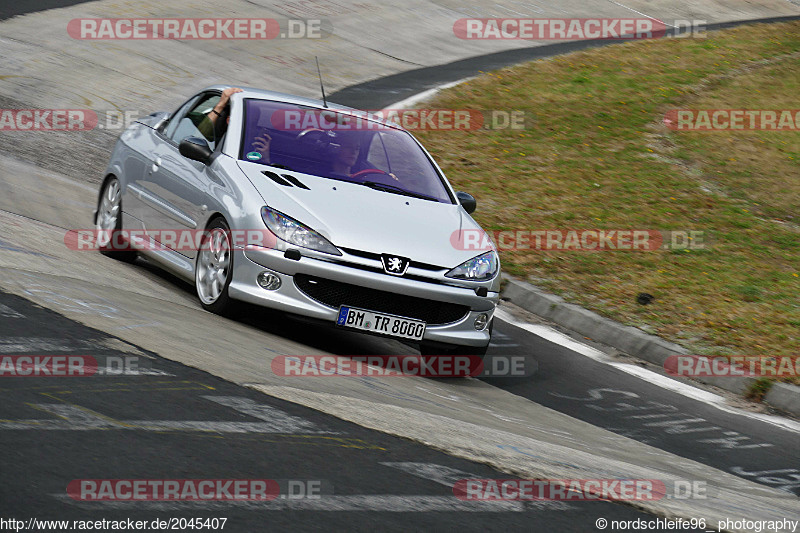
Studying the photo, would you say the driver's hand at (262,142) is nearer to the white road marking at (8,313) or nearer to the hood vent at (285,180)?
the hood vent at (285,180)

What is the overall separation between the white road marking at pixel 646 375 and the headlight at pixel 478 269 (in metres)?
1.63

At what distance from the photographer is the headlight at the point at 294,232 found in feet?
24.2

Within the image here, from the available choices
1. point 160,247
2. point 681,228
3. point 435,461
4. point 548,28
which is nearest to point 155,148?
point 160,247

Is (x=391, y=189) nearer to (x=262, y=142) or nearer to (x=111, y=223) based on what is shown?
(x=262, y=142)

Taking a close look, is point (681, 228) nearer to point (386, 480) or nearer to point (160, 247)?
point (160, 247)

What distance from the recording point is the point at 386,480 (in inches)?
191

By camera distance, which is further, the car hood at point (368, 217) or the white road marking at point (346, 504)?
the car hood at point (368, 217)

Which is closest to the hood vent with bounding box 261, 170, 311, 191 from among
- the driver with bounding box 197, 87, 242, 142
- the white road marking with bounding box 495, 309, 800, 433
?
the driver with bounding box 197, 87, 242, 142

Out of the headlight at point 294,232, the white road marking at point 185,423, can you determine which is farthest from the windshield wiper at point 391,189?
the white road marking at point 185,423

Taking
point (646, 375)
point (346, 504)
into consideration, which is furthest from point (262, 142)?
point (346, 504)

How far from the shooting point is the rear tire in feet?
31.0

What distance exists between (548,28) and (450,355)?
2121 cm

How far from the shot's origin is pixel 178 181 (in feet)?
28.0

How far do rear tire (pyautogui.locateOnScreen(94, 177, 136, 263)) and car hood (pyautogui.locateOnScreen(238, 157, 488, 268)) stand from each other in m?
1.86
